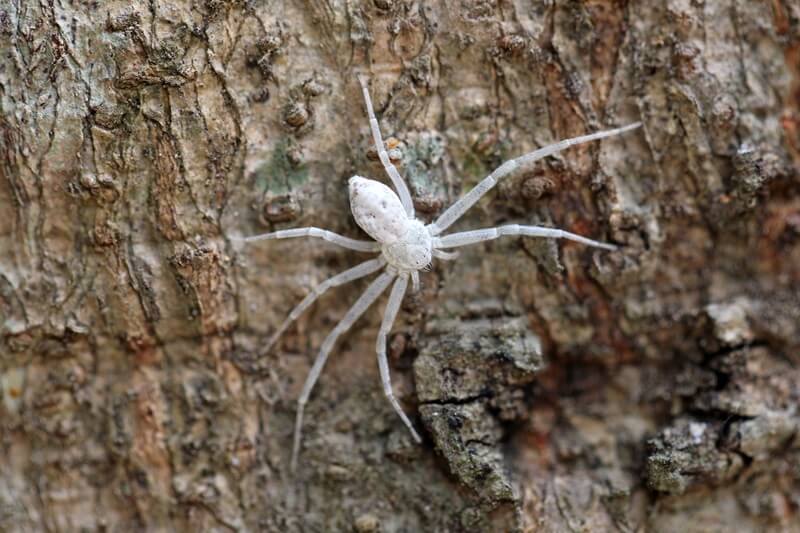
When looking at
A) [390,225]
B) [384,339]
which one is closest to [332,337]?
[384,339]

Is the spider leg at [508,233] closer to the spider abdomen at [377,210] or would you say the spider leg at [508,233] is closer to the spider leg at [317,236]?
the spider abdomen at [377,210]

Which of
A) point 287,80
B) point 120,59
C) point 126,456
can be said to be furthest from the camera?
point 126,456

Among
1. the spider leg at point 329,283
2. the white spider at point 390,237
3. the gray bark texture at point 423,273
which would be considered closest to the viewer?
the gray bark texture at point 423,273

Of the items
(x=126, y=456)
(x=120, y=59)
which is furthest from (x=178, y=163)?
(x=126, y=456)

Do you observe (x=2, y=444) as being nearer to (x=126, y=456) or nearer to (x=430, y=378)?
(x=126, y=456)

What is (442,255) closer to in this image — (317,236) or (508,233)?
(508,233)

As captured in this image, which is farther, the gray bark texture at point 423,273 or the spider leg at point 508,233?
the spider leg at point 508,233

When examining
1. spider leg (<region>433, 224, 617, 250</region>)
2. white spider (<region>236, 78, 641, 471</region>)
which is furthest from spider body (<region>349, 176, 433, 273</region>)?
spider leg (<region>433, 224, 617, 250</region>)

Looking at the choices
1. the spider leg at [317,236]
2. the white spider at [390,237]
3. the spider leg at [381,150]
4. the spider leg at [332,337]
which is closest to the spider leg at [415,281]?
the white spider at [390,237]
